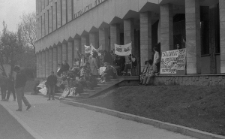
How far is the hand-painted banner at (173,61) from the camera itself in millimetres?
18547

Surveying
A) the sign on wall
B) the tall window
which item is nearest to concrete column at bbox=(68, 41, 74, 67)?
the sign on wall

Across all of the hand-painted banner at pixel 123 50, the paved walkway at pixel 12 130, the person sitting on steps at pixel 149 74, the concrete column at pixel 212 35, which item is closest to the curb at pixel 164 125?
the paved walkway at pixel 12 130

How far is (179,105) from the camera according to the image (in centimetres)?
1314

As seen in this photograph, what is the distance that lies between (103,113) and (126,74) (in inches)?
313

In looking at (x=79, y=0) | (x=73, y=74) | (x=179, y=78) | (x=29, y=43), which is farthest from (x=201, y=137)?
(x=29, y=43)

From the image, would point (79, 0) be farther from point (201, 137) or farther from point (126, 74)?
point (201, 137)

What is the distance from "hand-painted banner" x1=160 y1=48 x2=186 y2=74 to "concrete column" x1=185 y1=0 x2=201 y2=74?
359 millimetres

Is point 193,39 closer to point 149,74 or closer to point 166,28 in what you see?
point 166,28

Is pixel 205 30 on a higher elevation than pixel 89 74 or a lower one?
higher

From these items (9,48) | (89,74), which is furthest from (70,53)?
(9,48)

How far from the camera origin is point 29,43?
78.2 meters

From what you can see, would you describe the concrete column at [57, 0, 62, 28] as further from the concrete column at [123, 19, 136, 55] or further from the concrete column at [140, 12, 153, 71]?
the concrete column at [140, 12, 153, 71]

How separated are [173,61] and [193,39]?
4.64 feet

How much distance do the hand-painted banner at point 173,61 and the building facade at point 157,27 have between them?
378mm
